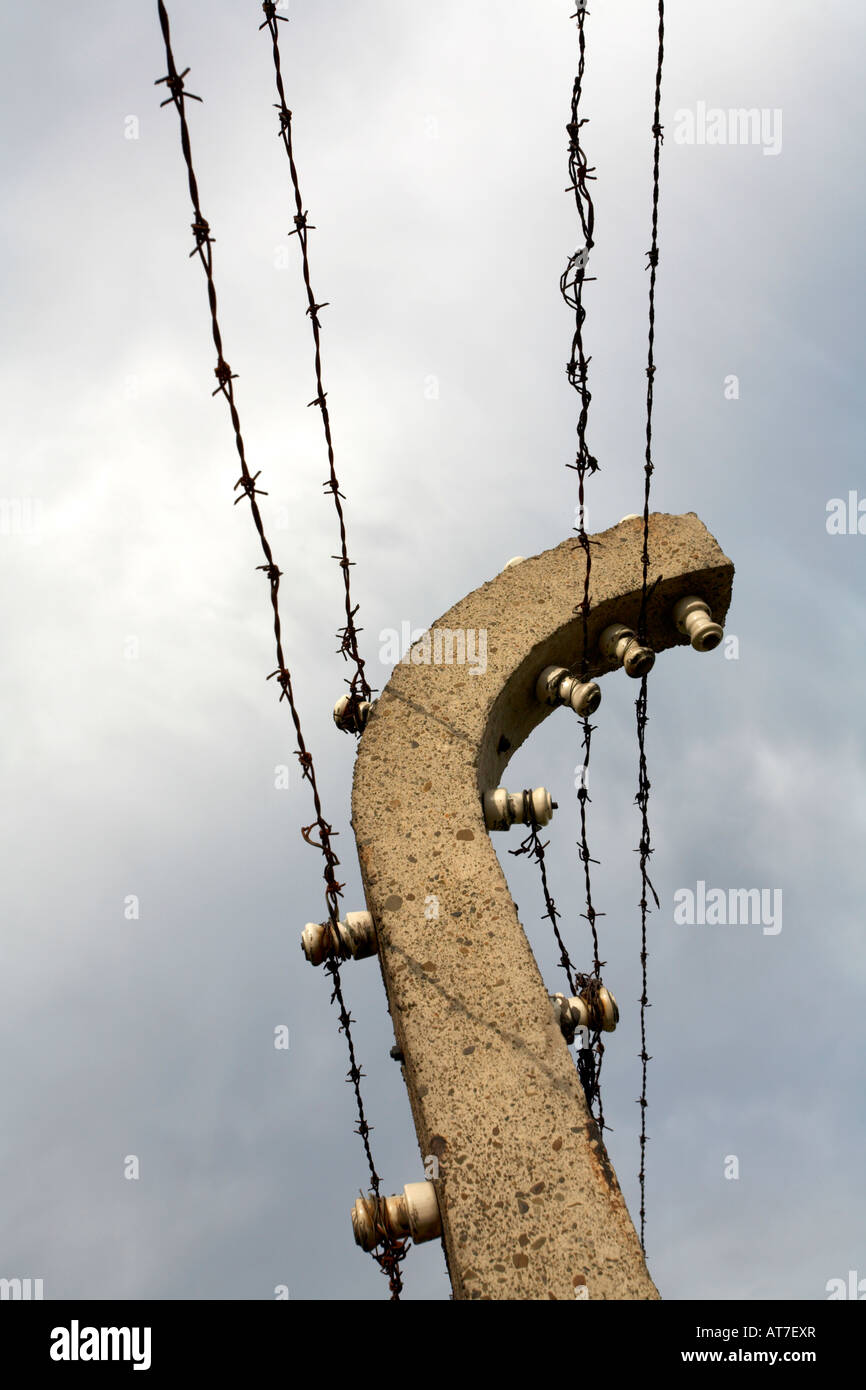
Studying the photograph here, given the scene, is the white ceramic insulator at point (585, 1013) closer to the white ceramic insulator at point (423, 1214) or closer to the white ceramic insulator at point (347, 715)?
the white ceramic insulator at point (423, 1214)

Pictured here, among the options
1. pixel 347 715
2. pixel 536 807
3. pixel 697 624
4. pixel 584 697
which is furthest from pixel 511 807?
pixel 697 624

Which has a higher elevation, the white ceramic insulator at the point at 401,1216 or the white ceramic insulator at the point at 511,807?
the white ceramic insulator at the point at 511,807

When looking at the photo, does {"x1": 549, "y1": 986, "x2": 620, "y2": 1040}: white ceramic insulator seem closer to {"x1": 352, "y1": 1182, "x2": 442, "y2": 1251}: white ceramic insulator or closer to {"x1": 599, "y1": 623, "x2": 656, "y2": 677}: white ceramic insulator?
{"x1": 352, "y1": 1182, "x2": 442, "y2": 1251}: white ceramic insulator

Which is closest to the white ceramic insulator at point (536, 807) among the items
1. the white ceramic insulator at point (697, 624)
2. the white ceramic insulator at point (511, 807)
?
the white ceramic insulator at point (511, 807)

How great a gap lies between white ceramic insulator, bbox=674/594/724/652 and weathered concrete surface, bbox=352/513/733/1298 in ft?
0.33

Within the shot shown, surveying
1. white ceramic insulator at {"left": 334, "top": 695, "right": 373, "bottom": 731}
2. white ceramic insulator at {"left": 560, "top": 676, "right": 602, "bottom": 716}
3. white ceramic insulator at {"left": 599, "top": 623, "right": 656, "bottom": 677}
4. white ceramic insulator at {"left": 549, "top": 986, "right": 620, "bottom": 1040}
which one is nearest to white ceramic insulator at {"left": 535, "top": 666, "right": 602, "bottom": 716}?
white ceramic insulator at {"left": 560, "top": 676, "right": 602, "bottom": 716}

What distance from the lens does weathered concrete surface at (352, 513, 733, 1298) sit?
3180 mm

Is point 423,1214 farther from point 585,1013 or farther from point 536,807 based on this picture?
point 536,807

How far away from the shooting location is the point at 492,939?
406 centimetres

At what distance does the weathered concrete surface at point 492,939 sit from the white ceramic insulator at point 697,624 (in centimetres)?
10

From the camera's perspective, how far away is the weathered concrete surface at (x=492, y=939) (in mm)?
3180
